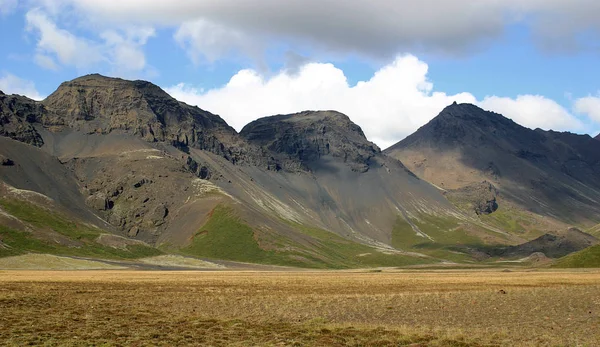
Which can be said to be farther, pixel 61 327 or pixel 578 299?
pixel 578 299

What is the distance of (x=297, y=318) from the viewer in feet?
171

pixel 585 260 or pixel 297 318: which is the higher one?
pixel 585 260

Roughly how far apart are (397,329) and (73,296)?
39841 mm

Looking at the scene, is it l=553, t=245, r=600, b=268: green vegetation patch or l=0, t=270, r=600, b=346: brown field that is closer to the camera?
l=0, t=270, r=600, b=346: brown field

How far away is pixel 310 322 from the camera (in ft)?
162

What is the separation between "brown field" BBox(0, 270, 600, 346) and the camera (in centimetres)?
4000

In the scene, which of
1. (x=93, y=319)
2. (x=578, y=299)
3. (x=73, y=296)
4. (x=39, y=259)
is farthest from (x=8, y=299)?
(x=39, y=259)

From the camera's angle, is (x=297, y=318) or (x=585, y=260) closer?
(x=297, y=318)

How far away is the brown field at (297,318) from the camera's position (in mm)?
40000

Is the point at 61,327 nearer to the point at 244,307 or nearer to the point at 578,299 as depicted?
the point at 244,307

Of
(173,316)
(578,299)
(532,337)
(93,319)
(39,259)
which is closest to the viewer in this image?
(532,337)

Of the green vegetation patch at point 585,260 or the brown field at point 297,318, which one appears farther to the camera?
the green vegetation patch at point 585,260

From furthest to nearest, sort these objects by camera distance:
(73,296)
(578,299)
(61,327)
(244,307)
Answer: (73,296) < (578,299) < (244,307) < (61,327)

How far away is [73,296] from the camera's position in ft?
227
